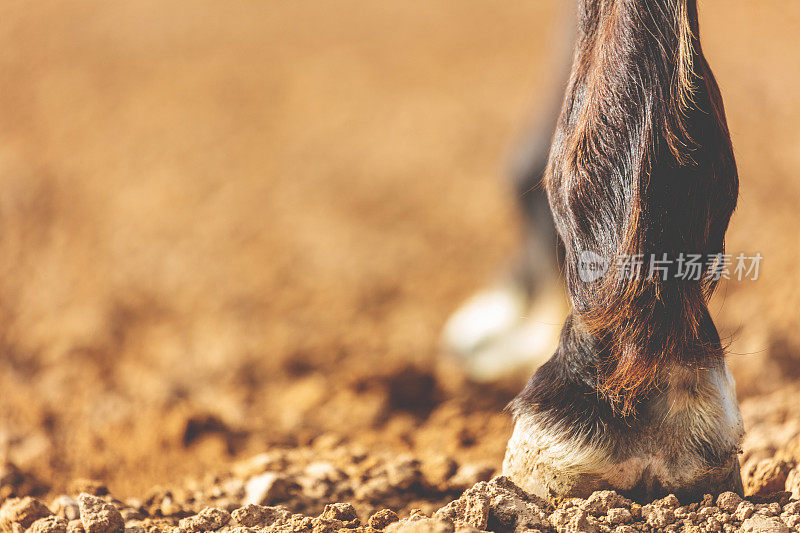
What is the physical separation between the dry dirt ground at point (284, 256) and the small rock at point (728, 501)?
1 cm

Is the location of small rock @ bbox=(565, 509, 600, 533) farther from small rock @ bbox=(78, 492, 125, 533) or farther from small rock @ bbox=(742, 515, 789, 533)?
small rock @ bbox=(78, 492, 125, 533)

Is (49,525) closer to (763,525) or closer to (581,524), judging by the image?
(581,524)

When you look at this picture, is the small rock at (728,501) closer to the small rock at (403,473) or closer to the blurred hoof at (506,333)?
the small rock at (403,473)

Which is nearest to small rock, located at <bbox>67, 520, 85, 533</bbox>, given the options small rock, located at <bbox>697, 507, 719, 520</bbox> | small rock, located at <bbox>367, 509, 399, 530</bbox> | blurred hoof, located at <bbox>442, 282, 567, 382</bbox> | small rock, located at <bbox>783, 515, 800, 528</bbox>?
small rock, located at <bbox>367, 509, 399, 530</bbox>

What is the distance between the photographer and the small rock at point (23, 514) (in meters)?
1.38

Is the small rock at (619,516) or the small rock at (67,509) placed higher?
the small rock at (67,509)

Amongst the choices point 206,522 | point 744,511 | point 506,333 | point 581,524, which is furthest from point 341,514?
point 506,333

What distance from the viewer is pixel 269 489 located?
4.93ft

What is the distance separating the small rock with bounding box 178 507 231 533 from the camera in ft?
4.18

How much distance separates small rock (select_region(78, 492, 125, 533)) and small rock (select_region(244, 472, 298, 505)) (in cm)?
26

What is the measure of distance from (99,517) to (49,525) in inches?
3.9

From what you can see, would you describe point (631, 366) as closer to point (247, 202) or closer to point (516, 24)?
point (247, 202)

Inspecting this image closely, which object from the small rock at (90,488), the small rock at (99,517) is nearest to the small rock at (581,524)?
the small rock at (99,517)

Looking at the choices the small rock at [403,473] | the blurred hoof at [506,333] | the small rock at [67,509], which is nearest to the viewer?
the small rock at [67,509]
